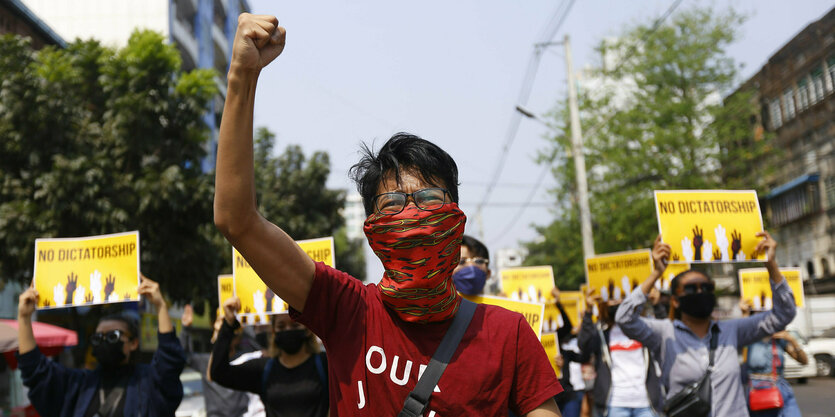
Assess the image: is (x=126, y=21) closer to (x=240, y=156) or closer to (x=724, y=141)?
(x=724, y=141)

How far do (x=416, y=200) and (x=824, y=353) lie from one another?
943 inches

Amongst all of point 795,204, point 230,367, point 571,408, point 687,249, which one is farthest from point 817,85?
point 230,367

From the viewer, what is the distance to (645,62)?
26969 mm

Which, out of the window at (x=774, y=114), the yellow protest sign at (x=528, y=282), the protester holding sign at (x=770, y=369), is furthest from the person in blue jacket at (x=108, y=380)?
the window at (x=774, y=114)

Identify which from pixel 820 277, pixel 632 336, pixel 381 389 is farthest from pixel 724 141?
pixel 381 389

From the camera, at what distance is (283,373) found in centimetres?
509

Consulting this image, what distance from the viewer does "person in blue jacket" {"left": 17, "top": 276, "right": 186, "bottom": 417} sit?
4.61m

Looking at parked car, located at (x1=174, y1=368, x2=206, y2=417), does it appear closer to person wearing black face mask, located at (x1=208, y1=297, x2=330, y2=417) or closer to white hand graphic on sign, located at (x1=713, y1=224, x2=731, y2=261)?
person wearing black face mask, located at (x1=208, y1=297, x2=330, y2=417)

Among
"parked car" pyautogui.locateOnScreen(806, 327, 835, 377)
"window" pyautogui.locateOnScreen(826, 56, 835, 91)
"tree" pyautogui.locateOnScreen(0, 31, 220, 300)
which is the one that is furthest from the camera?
"window" pyautogui.locateOnScreen(826, 56, 835, 91)

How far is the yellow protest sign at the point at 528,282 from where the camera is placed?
31.8 feet

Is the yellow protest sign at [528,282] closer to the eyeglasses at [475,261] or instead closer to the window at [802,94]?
the eyeglasses at [475,261]

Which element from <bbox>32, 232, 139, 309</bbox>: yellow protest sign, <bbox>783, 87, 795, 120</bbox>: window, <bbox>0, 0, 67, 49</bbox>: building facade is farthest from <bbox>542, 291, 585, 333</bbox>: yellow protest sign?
<bbox>783, 87, 795, 120</bbox>: window

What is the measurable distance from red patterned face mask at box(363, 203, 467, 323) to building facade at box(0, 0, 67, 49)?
19.3 m

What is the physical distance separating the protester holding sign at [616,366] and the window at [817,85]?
95.8ft
